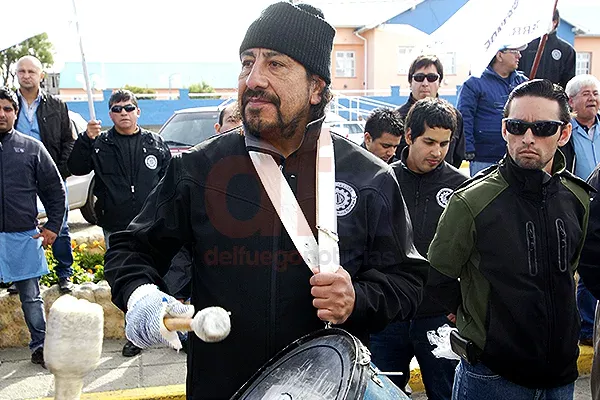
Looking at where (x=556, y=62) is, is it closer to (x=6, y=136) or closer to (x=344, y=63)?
(x=6, y=136)

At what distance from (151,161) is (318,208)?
380 cm

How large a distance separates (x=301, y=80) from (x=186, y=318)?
1004 millimetres

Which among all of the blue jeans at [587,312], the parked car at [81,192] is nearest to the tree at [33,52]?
the parked car at [81,192]

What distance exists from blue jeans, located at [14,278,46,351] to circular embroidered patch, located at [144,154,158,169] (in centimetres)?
133

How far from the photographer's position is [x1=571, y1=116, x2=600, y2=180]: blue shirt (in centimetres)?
571

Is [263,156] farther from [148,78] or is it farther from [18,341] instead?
[148,78]

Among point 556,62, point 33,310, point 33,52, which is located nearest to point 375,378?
point 33,310

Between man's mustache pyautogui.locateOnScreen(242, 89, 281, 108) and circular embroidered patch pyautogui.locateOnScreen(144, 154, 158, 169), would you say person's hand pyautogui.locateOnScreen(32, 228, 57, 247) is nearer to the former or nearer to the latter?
circular embroidered patch pyautogui.locateOnScreen(144, 154, 158, 169)

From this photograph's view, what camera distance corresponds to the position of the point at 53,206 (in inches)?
211

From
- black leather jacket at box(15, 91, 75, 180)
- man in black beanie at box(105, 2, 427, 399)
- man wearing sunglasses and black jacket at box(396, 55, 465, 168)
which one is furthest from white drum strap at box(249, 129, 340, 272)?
black leather jacket at box(15, 91, 75, 180)

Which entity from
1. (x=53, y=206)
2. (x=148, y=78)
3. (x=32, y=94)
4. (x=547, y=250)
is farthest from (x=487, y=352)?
(x=148, y=78)

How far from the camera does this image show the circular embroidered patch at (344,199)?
2229 millimetres

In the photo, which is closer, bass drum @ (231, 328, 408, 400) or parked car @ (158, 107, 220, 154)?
bass drum @ (231, 328, 408, 400)

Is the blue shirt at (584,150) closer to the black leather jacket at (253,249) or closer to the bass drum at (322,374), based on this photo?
the black leather jacket at (253,249)
